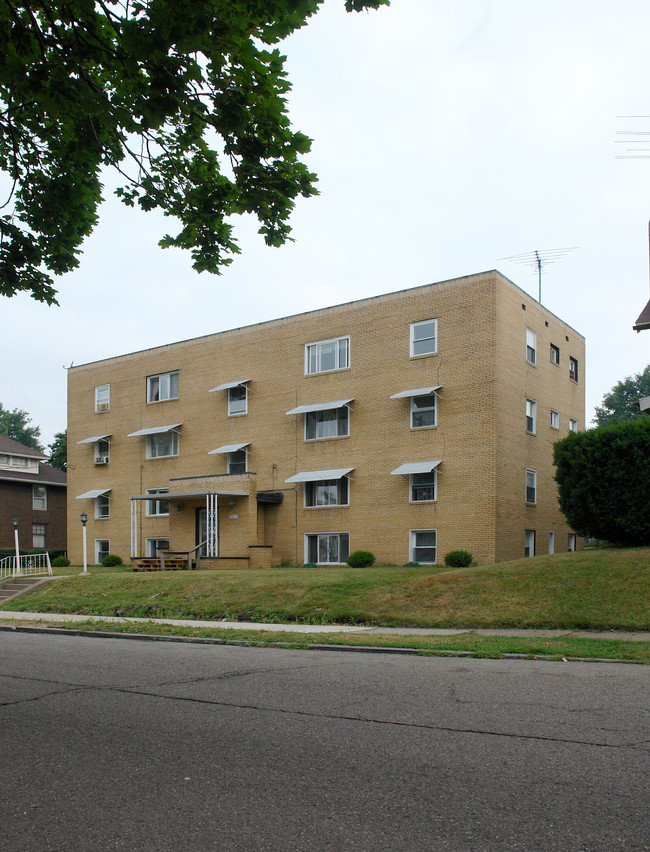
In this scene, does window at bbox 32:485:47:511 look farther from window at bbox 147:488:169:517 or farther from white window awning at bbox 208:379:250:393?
white window awning at bbox 208:379:250:393

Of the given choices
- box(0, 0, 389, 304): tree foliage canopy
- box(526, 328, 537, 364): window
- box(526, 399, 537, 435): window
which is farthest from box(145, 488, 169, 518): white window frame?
box(0, 0, 389, 304): tree foliage canopy

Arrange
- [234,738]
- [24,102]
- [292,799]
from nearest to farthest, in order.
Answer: [292,799] < [234,738] < [24,102]

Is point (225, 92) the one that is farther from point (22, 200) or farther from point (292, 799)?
point (292, 799)

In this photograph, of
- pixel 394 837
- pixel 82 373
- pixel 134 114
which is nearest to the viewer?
pixel 394 837

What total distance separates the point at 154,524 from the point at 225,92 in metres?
28.7

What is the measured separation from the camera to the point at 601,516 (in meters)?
→ 20.6

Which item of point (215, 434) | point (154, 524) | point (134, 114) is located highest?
point (134, 114)

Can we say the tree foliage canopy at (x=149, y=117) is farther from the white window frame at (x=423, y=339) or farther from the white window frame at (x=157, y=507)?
the white window frame at (x=157, y=507)

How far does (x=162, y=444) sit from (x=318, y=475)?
983 centimetres

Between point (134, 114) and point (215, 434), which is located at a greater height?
point (134, 114)

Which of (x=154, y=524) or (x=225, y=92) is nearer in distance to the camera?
(x=225, y=92)

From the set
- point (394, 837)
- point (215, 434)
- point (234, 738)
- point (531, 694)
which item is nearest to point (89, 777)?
point (234, 738)

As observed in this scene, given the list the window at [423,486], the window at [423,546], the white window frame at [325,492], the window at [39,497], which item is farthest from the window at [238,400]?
the window at [39,497]

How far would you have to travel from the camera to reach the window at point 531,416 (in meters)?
28.4
